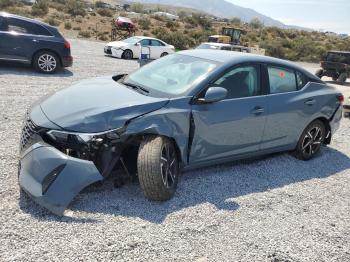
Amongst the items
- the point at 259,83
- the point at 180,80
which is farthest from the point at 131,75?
the point at 259,83

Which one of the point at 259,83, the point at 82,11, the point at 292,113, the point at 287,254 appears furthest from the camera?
the point at 82,11

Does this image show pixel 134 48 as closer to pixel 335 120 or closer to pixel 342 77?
pixel 342 77

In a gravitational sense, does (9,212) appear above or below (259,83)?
below

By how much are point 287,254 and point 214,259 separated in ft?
2.44

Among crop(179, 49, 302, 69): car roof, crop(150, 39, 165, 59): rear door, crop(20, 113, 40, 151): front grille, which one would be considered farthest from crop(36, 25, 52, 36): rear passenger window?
crop(150, 39, 165, 59): rear door

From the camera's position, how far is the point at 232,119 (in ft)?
15.2

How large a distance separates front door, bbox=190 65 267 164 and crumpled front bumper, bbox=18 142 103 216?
4.51 ft

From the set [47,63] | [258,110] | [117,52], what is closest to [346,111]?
[258,110]

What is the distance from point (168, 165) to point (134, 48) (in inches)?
616

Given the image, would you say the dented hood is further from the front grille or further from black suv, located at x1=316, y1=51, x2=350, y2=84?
black suv, located at x1=316, y1=51, x2=350, y2=84

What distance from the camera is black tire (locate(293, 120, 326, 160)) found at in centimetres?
582

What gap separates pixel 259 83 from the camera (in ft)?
16.5

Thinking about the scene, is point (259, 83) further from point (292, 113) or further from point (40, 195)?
point (40, 195)

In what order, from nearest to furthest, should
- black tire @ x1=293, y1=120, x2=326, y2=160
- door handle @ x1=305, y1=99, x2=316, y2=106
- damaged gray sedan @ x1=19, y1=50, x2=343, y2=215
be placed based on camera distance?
damaged gray sedan @ x1=19, y1=50, x2=343, y2=215 → door handle @ x1=305, y1=99, x2=316, y2=106 → black tire @ x1=293, y1=120, x2=326, y2=160
